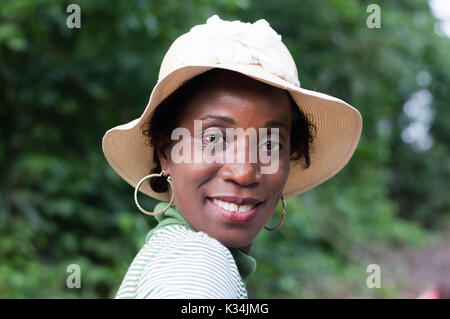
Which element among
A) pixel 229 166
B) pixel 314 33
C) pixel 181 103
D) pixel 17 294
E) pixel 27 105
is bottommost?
pixel 17 294

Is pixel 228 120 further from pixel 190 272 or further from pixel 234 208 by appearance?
pixel 190 272

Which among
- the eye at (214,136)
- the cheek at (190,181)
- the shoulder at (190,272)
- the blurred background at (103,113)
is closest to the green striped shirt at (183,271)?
the shoulder at (190,272)

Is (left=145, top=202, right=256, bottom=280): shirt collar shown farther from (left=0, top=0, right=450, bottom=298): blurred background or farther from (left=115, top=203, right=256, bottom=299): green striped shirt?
(left=0, top=0, right=450, bottom=298): blurred background

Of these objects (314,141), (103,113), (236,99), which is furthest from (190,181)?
(103,113)

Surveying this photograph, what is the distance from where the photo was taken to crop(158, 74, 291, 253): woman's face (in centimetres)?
121

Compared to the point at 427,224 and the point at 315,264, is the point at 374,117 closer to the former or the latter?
the point at 315,264

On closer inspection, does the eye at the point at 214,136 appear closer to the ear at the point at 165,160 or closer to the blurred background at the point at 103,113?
the ear at the point at 165,160

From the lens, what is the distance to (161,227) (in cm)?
127

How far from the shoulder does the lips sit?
130 mm

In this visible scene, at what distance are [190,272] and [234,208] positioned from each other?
0.28 metres

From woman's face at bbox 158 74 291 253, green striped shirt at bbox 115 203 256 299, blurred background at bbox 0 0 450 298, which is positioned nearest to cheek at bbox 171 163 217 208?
woman's face at bbox 158 74 291 253

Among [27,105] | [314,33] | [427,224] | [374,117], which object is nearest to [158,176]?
[27,105]

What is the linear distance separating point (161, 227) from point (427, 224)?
10.9 meters

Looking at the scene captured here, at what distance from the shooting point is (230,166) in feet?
3.97
